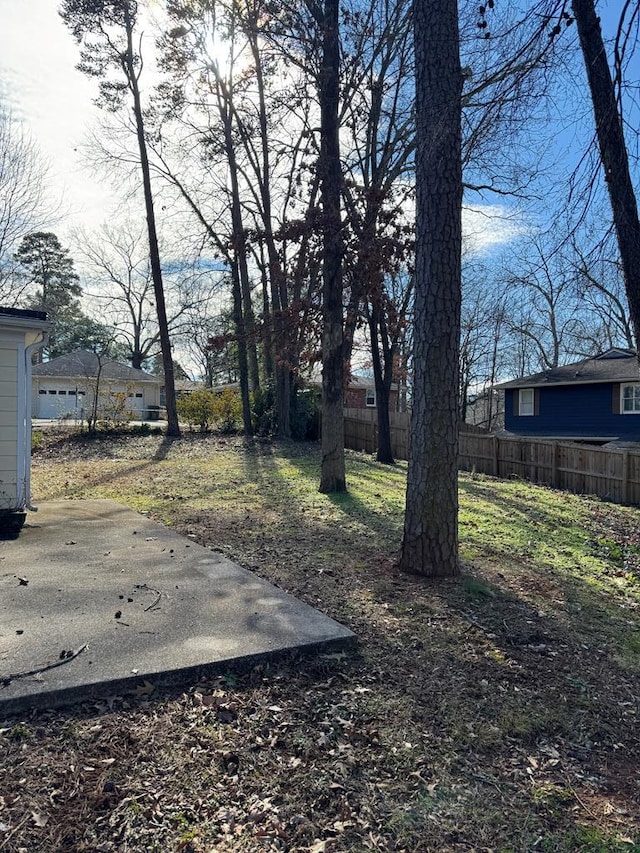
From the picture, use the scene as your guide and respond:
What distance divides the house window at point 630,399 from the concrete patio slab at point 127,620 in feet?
56.8

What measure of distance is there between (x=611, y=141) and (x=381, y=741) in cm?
464

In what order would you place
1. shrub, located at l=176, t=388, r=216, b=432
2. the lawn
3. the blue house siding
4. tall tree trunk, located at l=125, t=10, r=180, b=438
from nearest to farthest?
the lawn → tall tree trunk, located at l=125, t=10, r=180, b=438 → shrub, located at l=176, t=388, r=216, b=432 → the blue house siding

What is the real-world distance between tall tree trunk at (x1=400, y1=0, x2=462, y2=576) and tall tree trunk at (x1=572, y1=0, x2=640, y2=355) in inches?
42.7

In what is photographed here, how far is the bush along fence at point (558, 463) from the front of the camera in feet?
37.2

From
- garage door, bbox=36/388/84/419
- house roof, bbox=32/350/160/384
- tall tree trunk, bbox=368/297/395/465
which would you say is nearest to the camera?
tall tree trunk, bbox=368/297/395/465

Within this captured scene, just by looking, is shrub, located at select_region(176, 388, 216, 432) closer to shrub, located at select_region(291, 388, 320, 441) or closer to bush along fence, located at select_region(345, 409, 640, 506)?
shrub, located at select_region(291, 388, 320, 441)

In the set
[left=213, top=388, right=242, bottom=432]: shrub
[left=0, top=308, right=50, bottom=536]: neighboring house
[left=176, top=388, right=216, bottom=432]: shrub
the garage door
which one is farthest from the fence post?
the garage door

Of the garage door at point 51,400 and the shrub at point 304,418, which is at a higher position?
the garage door at point 51,400

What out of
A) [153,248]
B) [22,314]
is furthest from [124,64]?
[22,314]

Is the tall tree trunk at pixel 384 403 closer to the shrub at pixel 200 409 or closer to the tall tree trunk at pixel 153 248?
the shrub at pixel 200 409

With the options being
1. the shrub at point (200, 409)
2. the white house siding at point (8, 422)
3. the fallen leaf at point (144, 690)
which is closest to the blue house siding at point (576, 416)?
the shrub at point (200, 409)

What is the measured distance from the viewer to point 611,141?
175 inches

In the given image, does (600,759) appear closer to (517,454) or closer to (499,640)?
(499,640)

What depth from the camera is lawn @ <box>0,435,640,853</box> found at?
1.93m
